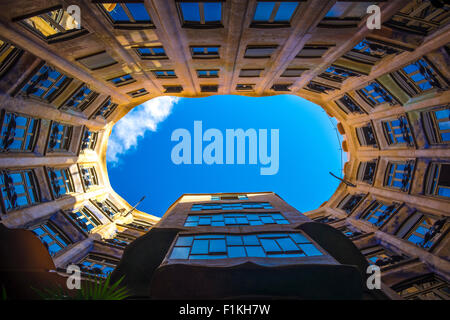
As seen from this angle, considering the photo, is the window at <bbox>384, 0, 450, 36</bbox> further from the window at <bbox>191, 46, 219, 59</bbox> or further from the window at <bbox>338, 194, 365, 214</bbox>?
the window at <bbox>338, 194, 365, 214</bbox>

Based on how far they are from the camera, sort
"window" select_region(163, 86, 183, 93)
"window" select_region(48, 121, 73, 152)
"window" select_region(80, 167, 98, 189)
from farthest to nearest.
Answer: "window" select_region(80, 167, 98, 189), "window" select_region(163, 86, 183, 93), "window" select_region(48, 121, 73, 152)

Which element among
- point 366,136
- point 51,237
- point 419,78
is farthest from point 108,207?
point 419,78

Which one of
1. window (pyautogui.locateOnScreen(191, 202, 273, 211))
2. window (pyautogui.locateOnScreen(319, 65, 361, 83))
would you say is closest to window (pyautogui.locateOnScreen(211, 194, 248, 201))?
window (pyautogui.locateOnScreen(191, 202, 273, 211))

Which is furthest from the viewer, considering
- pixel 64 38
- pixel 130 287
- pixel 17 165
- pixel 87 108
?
pixel 87 108

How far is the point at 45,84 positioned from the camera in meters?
15.7

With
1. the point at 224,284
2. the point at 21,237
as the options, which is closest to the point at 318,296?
the point at 224,284

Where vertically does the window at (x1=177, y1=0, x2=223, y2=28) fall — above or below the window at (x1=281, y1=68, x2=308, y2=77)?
above

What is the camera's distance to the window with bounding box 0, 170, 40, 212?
1487 cm

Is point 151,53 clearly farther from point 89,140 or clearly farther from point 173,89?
point 89,140

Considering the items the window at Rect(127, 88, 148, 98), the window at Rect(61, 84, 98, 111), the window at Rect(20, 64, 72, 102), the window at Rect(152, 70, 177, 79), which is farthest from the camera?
the window at Rect(127, 88, 148, 98)

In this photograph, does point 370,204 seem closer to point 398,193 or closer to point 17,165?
point 398,193

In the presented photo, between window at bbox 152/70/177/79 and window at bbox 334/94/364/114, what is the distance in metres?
16.9

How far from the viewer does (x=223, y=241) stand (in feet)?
40.2

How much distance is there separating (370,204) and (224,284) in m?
20.9
